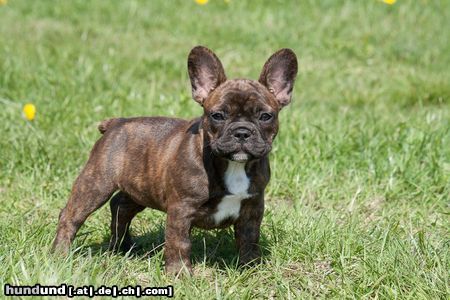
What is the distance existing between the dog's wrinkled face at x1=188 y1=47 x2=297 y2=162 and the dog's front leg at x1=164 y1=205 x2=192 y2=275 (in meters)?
0.48

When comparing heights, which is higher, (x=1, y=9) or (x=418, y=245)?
(x=1, y=9)

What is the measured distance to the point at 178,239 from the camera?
466 cm

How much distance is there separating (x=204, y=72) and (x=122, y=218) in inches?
51.0

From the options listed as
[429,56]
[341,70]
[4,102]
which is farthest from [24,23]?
[429,56]

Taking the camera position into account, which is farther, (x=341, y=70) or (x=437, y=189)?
(x=341, y=70)

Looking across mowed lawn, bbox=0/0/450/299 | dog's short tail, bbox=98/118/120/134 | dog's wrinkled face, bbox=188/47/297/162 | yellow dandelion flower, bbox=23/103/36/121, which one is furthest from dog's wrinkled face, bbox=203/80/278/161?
yellow dandelion flower, bbox=23/103/36/121

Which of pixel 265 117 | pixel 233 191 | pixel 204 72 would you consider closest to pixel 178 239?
pixel 233 191

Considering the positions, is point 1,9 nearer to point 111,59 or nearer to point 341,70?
point 111,59

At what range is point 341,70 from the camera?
1006 cm

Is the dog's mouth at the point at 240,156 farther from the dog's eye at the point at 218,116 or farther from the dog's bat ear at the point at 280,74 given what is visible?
the dog's bat ear at the point at 280,74

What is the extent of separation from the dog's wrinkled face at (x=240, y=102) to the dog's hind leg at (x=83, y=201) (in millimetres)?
865

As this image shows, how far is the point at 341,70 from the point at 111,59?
3.03 metres

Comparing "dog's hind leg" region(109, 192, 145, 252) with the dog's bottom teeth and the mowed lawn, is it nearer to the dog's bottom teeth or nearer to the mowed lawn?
the mowed lawn

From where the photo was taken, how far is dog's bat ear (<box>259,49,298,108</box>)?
4879mm
